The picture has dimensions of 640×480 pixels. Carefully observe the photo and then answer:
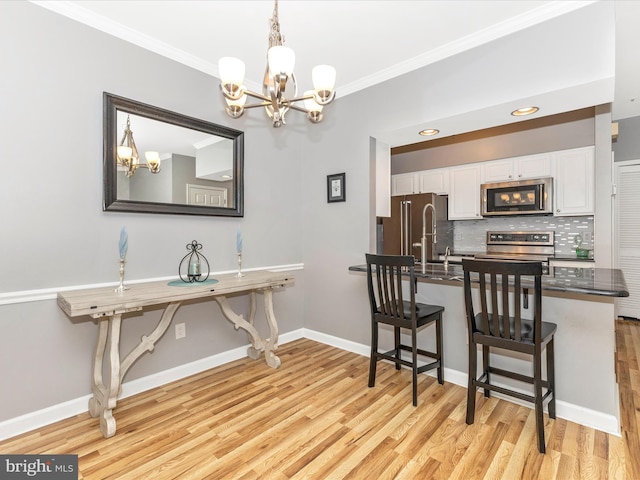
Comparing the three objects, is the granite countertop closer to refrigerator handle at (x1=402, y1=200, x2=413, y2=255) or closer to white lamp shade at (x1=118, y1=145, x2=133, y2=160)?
refrigerator handle at (x1=402, y1=200, x2=413, y2=255)

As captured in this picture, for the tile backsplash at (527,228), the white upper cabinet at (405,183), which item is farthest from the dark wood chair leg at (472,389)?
the white upper cabinet at (405,183)

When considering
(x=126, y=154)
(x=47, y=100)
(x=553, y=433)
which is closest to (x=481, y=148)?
(x=553, y=433)

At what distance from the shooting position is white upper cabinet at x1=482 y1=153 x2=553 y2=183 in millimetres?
4145

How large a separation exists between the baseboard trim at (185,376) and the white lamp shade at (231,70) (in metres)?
2.28

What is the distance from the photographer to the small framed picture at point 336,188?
3445 mm

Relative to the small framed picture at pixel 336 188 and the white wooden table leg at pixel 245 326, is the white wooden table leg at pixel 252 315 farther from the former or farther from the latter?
the small framed picture at pixel 336 188

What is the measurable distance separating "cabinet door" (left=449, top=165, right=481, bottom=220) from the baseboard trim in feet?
8.74

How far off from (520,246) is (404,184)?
6.37 ft

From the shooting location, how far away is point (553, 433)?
6.63 feet

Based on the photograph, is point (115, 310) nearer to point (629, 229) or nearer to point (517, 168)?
point (517, 168)

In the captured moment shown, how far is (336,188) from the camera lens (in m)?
3.50

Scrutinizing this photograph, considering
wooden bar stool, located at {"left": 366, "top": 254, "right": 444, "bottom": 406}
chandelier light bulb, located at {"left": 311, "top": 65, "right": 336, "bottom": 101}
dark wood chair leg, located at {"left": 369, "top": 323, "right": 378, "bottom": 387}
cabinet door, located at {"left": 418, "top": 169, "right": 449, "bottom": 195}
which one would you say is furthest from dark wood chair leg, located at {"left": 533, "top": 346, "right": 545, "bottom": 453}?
cabinet door, located at {"left": 418, "top": 169, "right": 449, "bottom": 195}

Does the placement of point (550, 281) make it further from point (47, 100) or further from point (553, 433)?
point (47, 100)

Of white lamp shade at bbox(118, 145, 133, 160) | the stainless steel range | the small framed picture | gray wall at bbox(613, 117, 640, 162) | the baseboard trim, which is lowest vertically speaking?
the baseboard trim
